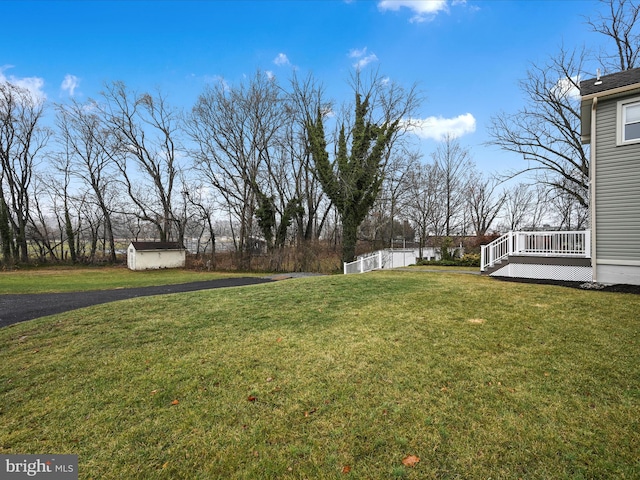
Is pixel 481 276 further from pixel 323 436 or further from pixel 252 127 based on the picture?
pixel 252 127

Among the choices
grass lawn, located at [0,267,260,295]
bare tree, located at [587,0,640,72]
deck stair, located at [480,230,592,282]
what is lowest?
grass lawn, located at [0,267,260,295]

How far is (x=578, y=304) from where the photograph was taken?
6.17 m

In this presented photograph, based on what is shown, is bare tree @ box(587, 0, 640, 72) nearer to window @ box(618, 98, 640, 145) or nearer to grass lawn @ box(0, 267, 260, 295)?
window @ box(618, 98, 640, 145)

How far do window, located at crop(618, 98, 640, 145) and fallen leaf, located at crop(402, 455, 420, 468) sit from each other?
10.8 m

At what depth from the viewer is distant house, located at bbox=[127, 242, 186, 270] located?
2409cm

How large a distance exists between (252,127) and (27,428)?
2489cm

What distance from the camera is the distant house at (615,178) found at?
8.12 metres

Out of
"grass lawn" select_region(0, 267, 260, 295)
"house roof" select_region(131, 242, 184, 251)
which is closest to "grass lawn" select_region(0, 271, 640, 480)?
"grass lawn" select_region(0, 267, 260, 295)

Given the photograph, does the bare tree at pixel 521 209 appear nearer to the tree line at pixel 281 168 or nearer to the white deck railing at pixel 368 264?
the tree line at pixel 281 168

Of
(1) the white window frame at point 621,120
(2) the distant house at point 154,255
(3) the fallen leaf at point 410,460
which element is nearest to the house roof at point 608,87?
(1) the white window frame at point 621,120

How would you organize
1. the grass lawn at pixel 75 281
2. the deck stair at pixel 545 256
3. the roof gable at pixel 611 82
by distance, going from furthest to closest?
the grass lawn at pixel 75 281, the deck stair at pixel 545 256, the roof gable at pixel 611 82

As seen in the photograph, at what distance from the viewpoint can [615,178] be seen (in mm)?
8398

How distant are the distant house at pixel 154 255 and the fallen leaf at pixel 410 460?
1048 inches

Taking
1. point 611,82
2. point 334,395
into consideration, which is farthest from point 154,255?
point 611,82
